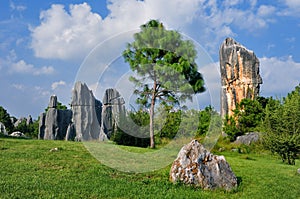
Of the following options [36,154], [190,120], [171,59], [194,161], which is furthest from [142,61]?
[194,161]

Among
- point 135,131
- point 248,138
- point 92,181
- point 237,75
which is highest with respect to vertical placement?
point 237,75

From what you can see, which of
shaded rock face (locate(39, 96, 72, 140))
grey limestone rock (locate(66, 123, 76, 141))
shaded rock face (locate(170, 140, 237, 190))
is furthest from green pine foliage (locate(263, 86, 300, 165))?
shaded rock face (locate(39, 96, 72, 140))

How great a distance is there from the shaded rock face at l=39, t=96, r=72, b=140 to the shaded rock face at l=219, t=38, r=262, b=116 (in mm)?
17272

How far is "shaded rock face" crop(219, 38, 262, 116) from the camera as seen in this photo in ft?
111

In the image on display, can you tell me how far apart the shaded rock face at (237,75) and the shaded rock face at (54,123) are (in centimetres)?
1727

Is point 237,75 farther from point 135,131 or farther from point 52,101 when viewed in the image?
point 52,101

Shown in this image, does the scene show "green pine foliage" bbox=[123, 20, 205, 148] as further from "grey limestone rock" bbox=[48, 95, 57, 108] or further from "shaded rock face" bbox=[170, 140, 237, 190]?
"grey limestone rock" bbox=[48, 95, 57, 108]

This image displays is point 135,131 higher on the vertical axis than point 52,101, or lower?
lower

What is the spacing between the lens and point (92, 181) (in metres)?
8.65

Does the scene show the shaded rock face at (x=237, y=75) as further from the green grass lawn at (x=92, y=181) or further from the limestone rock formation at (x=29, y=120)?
the limestone rock formation at (x=29, y=120)

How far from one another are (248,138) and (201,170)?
786 inches

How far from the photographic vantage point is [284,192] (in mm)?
9727

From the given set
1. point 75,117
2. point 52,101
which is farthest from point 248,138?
point 52,101

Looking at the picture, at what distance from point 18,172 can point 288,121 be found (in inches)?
587
